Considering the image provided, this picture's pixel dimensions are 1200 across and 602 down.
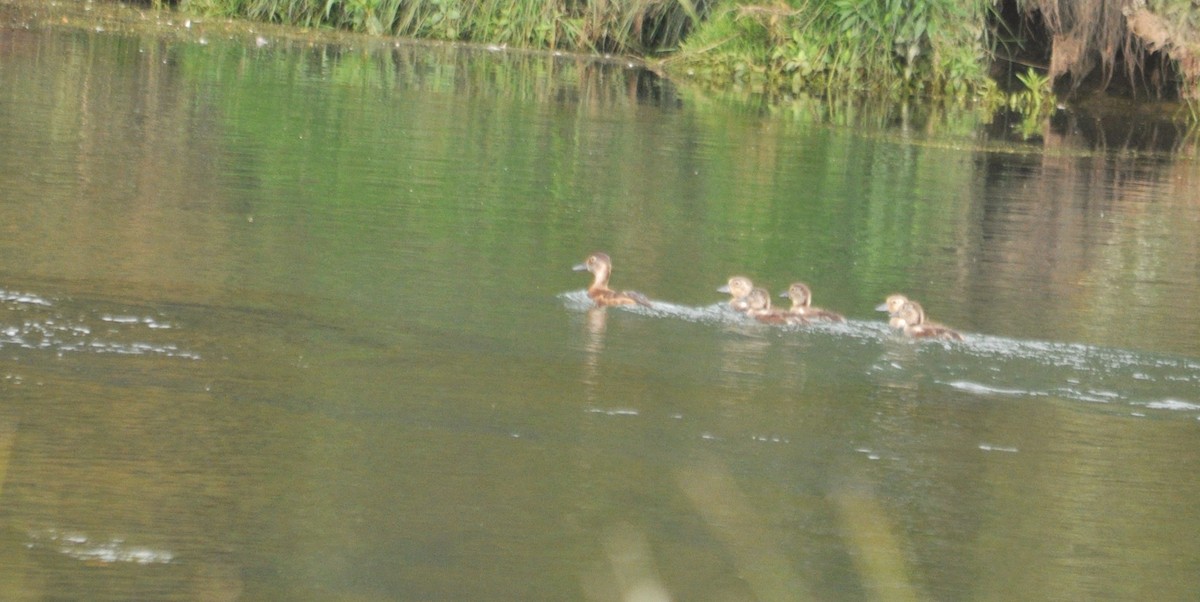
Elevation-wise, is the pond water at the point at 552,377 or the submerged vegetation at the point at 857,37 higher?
the submerged vegetation at the point at 857,37

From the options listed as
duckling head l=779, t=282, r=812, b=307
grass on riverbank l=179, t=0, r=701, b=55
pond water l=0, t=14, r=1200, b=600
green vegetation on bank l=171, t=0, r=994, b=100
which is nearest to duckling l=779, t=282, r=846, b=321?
duckling head l=779, t=282, r=812, b=307

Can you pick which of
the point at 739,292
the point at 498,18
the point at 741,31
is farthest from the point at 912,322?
the point at 498,18

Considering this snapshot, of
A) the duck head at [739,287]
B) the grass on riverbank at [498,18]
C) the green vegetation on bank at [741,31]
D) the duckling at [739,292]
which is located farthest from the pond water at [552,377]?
the grass on riverbank at [498,18]

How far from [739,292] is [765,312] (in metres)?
0.31

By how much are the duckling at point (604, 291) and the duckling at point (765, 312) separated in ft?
1.80

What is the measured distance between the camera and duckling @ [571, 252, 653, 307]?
9.52 metres

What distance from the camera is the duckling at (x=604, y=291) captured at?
31.2ft

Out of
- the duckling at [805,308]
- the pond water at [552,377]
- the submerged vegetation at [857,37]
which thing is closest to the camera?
the pond water at [552,377]

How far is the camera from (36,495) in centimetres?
583

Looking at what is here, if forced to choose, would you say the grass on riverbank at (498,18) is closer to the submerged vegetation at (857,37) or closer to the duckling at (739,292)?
the submerged vegetation at (857,37)

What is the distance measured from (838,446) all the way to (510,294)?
2.82m

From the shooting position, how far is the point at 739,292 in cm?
980

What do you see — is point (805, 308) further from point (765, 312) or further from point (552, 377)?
point (552, 377)

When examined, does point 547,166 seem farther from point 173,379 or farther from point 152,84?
point 173,379
